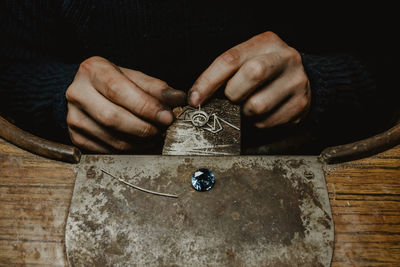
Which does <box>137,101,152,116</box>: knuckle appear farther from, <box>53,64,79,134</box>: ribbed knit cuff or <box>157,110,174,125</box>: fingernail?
<box>53,64,79,134</box>: ribbed knit cuff

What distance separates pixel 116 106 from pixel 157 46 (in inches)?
19.2

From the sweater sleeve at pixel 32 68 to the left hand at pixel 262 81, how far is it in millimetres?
548

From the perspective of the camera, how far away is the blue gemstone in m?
0.56

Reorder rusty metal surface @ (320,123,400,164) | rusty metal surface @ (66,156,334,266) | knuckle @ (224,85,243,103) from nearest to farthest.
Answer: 1. rusty metal surface @ (66,156,334,266)
2. rusty metal surface @ (320,123,400,164)
3. knuckle @ (224,85,243,103)

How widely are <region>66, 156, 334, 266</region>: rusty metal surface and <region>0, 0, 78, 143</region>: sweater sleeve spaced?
1.63 ft

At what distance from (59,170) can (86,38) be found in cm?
67

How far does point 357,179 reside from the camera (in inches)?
23.6

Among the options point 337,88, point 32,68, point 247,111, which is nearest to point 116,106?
point 247,111

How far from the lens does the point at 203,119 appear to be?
27.3 inches

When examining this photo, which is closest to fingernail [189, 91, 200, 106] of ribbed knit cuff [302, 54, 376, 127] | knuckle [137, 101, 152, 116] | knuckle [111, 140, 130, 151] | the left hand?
the left hand

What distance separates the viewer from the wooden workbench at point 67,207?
52 cm

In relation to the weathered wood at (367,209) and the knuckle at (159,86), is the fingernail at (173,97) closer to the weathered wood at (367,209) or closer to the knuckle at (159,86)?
the knuckle at (159,86)

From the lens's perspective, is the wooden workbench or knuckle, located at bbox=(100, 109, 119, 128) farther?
knuckle, located at bbox=(100, 109, 119, 128)

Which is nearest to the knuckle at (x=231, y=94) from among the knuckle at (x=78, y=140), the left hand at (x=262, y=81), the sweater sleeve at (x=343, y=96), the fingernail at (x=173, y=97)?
the left hand at (x=262, y=81)
